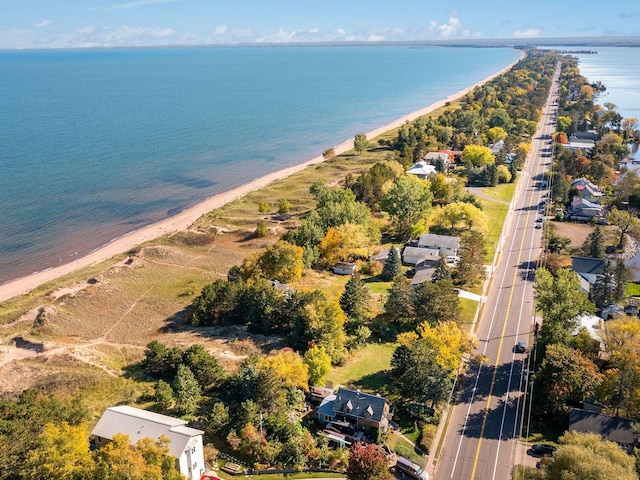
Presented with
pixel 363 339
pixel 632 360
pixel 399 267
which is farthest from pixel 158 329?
pixel 632 360

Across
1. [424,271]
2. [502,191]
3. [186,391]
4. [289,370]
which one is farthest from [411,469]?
[502,191]

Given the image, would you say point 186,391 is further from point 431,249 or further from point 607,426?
point 431,249

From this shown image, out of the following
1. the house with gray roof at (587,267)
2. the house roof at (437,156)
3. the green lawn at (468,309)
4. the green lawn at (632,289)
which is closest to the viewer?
the green lawn at (468,309)

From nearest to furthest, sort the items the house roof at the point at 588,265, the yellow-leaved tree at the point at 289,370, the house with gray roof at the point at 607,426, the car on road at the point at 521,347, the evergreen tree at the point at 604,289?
1. the house with gray roof at the point at 607,426
2. the yellow-leaved tree at the point at 289,370
3. the car on road at the point at 521,347
4. the evergreen tree at the point at 604,289
5. the house roof at the point at 588,265

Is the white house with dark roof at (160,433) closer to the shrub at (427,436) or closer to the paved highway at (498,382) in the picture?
the shrub at (427,436)

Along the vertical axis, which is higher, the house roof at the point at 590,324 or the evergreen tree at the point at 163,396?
the house roof at the point at 590,324

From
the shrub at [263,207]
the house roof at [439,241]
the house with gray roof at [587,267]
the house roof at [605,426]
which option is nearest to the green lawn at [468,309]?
the house roof at [439,241]

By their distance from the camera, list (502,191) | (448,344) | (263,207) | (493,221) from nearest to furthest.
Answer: (448,344)
(493,221)
(263,207)
(502,191)

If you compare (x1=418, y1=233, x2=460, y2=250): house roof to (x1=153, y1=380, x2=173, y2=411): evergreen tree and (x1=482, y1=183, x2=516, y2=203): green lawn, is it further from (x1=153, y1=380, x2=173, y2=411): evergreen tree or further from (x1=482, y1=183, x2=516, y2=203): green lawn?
(x1=153, y1=380, x2=173, y2=411): evergreen tree
